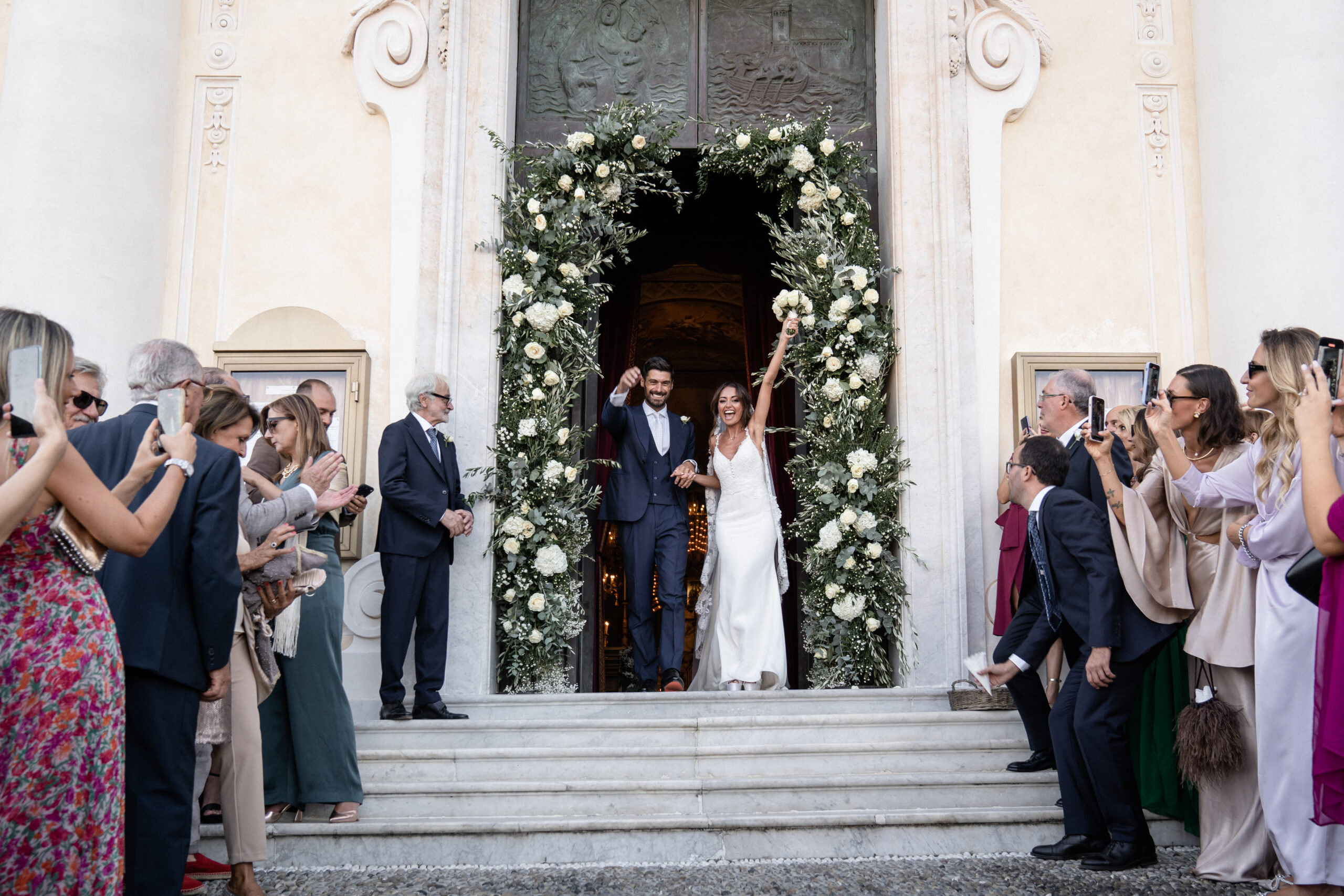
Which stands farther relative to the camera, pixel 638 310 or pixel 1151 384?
pixel 638 310

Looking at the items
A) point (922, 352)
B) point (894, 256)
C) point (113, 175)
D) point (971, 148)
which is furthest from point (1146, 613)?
point (113, 175)

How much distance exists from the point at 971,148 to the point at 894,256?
1.02 metres

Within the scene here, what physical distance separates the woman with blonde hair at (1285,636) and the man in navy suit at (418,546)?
12.8ft

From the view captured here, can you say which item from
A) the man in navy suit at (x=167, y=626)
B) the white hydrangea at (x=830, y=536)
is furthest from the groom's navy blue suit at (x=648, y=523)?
the man in navy suit at (x=167, y=626)

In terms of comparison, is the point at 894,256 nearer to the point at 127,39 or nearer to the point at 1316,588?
the point at 1316,588

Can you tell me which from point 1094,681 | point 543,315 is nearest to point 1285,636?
point 1094,681

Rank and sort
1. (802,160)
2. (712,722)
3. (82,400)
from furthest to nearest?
(802,160)
(712,722)
(82,400)

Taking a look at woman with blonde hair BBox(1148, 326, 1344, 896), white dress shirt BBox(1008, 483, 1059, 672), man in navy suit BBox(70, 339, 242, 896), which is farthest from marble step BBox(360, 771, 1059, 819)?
man in navy suit BBox(70, 339, 242, 896)

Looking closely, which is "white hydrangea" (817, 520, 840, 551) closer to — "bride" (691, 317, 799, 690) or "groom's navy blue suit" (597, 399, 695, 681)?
"bride" (691, 317, 799, 690)

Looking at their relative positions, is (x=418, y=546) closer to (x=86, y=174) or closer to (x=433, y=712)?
(x=433, y=712)

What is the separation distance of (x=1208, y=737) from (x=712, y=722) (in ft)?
7.68

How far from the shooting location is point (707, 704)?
20.9 ft

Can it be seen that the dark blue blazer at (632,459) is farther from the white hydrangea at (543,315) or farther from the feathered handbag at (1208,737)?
the feathered handbag at (1208,737)

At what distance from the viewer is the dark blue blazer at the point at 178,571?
3498 millimetres
